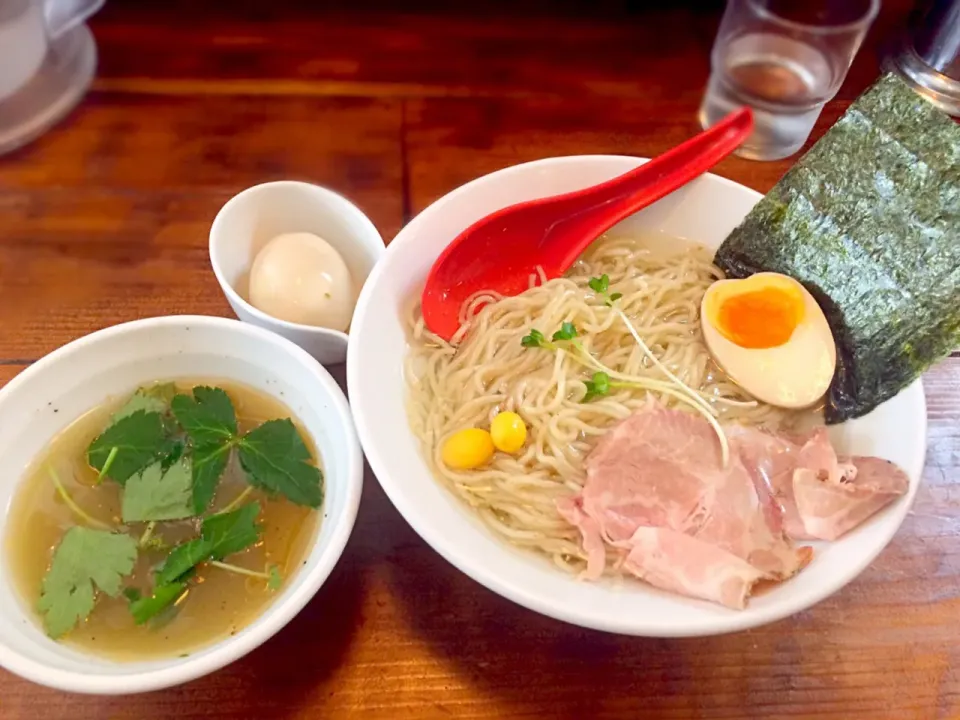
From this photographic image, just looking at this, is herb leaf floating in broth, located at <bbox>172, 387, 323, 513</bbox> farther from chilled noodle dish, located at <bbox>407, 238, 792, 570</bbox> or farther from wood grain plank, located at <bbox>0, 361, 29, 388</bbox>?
wood grain plank, located at <bbox>0, 361, 29, 388</bbox>

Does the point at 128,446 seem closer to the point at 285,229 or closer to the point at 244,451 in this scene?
the point at 244,451

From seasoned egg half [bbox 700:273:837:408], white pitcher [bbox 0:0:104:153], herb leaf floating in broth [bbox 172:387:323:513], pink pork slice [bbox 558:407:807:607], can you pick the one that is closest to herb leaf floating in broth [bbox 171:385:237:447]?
herb leaf floating in broth [bbox 172:387:323:513]

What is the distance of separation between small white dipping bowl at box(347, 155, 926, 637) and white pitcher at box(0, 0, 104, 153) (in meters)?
1.01

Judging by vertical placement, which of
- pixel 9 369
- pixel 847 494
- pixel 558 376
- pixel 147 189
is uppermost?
pixel 847 494

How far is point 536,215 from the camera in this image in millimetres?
1335

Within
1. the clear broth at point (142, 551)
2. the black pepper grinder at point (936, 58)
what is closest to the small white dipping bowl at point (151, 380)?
the clear broth at point (142, 551)

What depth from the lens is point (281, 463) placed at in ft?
3.54

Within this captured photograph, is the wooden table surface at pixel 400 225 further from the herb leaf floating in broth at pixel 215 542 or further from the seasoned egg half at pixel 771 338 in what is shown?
the seasoned egg half at pixel 771 338

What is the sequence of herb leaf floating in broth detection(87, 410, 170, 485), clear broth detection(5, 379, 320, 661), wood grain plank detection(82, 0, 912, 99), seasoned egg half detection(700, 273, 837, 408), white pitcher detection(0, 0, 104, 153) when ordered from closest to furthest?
1. clear broth detection(5, 379, 320, 661)
2. herb leaf floating in broth detection(87, 410, 170, 485)
3. seasoned egg half detection(700, 273, 837, 408)
4. white pitcher detection(0, 0, 104, 153)
5. wood grain plank detection(82, 0, 912, 99)

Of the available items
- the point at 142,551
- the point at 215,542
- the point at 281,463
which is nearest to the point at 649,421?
the point at 281,463

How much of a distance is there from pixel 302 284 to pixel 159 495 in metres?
0.40

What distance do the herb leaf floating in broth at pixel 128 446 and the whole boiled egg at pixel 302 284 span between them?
265mm

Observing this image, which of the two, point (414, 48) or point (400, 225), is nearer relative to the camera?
point (400, 225)

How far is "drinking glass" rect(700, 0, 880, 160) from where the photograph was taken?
1726 millimetres
